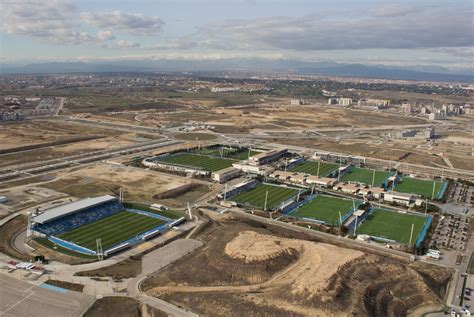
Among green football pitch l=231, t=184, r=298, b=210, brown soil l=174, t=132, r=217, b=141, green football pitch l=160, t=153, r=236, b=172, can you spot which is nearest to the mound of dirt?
green football pitch l=231, t=184, r=298, b=210

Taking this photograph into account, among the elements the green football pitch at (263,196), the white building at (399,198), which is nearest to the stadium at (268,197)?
the green football pitch at (263,196)

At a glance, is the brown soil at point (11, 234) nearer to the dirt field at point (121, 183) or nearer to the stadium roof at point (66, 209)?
the stadium roof at point (66, 209)

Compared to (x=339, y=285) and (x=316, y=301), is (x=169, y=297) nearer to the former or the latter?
(x=316, y=301)

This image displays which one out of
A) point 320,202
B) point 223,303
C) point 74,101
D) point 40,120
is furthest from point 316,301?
point 74,101

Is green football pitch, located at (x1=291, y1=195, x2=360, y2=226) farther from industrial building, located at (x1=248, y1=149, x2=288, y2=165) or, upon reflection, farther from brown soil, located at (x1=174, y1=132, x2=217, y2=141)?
brown soil, located at (x1=174, y1=132, x2=217, y2=141)

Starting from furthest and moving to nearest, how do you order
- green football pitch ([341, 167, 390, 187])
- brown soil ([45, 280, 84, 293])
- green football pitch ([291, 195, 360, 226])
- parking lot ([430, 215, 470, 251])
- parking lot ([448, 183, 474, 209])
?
green football pitch ([341, 167, 390, 187])
parking lot ([448, 183, 474, 209])
green football pitch ([291, 195, 360, 226])
parking lot ([430, 215, 470, 251])
brown soil ([45, 280, 84, 293])

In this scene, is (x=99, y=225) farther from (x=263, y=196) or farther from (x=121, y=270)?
(x=263, y=196)
